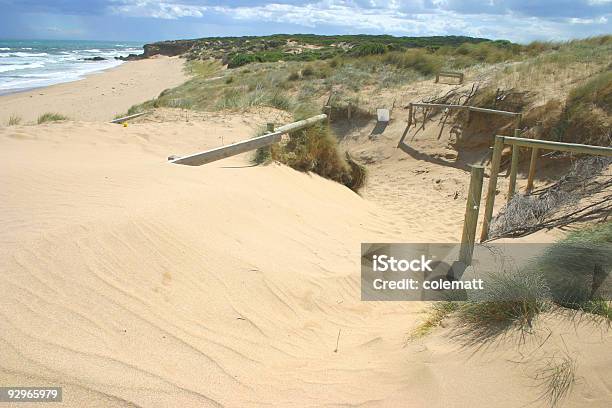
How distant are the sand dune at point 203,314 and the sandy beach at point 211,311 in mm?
12

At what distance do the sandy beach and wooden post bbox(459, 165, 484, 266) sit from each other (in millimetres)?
1076

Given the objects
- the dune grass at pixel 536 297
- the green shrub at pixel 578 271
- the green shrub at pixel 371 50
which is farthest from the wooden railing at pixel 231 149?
the green shrub at pixel 371 50

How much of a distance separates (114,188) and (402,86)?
50.3 ft

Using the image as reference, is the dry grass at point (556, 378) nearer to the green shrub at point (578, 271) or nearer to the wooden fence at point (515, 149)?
the green shrub at point (578, 271)

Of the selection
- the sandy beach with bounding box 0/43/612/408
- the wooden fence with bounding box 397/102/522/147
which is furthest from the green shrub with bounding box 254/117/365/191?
the wooden fence with bounding box 397/102/522/147

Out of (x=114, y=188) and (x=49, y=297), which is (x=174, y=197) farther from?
(x=49, y=297)

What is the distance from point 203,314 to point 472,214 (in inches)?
118

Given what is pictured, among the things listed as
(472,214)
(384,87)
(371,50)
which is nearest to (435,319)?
(472,214)

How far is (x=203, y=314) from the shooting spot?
3.40 meters

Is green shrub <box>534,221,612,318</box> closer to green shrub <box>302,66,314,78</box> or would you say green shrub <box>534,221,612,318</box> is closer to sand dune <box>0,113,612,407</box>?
sand dune <box>0,113,612,407</box>

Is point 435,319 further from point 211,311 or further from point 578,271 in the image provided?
point 211,311

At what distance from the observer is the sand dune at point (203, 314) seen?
8.34 feet

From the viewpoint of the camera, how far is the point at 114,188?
17.3 ft

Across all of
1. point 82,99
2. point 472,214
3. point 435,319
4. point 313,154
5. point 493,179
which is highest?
point 493,179
